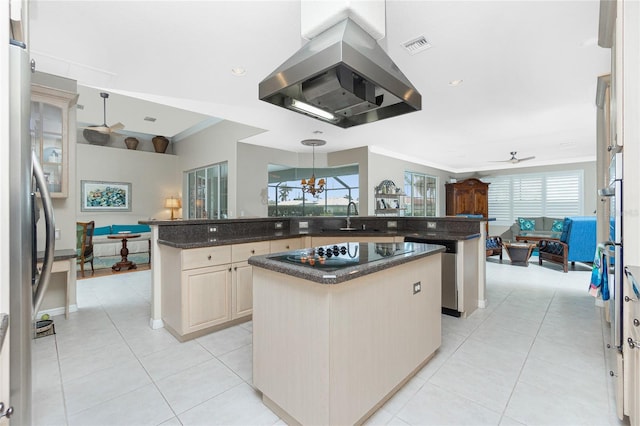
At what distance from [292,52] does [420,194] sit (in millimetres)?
6983

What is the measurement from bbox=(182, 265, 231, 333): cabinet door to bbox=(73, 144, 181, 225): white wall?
22.5 ft

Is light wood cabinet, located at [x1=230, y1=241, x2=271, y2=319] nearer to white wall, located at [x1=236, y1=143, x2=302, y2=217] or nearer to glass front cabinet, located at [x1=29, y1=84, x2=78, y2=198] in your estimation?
glass front cabinet, located at [x1=29, y1=84, x2=78, y2=198]

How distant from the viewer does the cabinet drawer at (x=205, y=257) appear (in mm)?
2611

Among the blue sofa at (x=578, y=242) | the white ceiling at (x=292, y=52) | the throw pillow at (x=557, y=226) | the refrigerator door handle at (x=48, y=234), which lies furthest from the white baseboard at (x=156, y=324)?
the throw pillow at (x=557, y=226)

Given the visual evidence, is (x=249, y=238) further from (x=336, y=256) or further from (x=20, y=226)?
(x=20, y=226)

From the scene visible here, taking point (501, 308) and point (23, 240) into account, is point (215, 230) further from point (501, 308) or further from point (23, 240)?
point (501, 308)

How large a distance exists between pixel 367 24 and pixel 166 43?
165cm

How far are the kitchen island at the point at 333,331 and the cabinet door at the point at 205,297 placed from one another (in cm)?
112

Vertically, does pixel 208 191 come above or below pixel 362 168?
below

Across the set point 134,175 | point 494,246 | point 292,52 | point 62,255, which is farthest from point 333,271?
point 134,175

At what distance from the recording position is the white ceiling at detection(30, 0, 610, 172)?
6.50 feet

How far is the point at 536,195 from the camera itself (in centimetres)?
875

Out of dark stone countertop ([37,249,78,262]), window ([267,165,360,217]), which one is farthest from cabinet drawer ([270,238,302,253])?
window ([267,165,360,217])

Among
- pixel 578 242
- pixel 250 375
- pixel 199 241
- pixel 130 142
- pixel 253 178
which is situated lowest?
pixel 250 375
